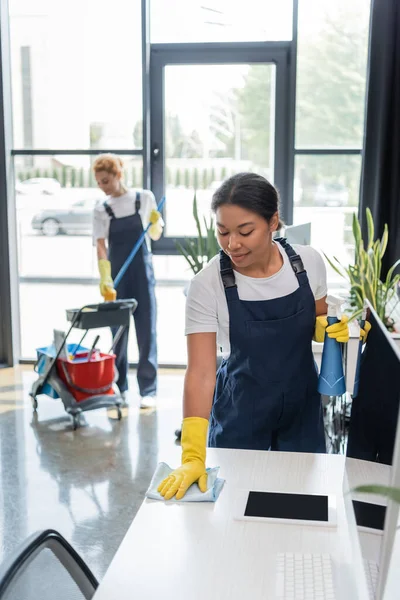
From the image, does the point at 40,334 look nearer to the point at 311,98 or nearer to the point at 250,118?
the point at 250,118

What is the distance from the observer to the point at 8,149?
194 inches

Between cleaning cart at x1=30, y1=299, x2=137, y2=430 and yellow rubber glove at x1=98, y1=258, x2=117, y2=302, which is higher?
yellow rubber glove at x1=98, y1=258, x2=117, y2=302

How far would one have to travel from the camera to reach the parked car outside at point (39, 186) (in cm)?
498

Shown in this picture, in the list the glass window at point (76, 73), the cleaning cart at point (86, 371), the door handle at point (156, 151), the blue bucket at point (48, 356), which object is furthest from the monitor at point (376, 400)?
the glass window at point (76, 73)

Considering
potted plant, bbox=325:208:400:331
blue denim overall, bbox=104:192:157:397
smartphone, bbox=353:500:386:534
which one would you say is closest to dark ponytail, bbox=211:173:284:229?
smartphone, bbox=353:500:386:534

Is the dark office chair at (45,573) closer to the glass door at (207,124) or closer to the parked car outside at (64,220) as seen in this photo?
the glass door at (207,124)

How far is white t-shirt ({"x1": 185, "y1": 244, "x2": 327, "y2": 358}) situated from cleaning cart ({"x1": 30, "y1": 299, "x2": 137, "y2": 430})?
2.01 meters

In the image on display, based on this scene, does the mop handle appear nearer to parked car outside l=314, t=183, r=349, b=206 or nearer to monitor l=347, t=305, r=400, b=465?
parked car outside l=314, t=183, r=349, b=206

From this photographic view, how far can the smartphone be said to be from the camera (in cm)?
107

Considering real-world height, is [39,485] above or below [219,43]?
below

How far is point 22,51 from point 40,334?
192 centimetres

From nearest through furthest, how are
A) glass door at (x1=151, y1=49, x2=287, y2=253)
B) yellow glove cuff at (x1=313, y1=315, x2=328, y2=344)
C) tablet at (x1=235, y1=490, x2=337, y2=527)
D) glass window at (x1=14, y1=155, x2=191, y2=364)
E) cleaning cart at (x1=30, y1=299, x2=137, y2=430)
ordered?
tablet at (x1=235, y1=490, x2=337, y2=527) → yellow glove cuff at (x1=313, y1=315, x2=328, y2=344) → cleaning cart at (x1=30, y1=299, x2=137, y2=430) → glass door at (x1=151, y1=49, x2=287, y2=253) → glass window at (x1=14, y1=155, x2=191, y2=364)

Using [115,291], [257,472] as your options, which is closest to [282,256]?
[257,472]

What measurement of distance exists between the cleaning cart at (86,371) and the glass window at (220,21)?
1849 mm
